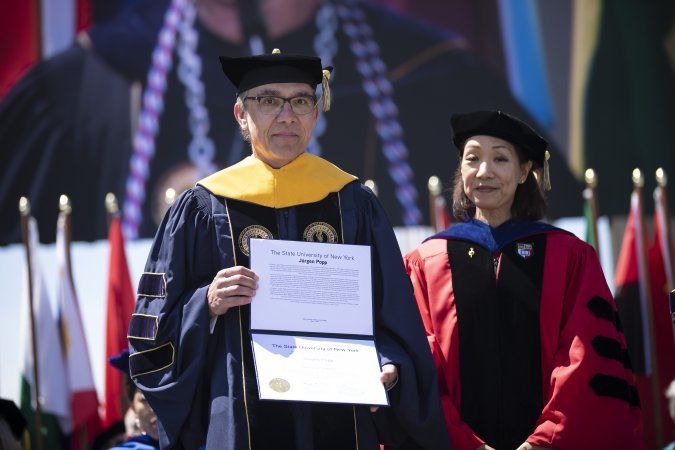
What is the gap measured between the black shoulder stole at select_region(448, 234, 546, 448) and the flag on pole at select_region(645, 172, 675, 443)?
3.68 meters

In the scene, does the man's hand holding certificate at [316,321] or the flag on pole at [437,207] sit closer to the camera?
the man's hand holding certificate at [316,321]

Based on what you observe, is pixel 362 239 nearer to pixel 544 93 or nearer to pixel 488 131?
pixel 488 131

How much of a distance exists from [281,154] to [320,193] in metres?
0.19

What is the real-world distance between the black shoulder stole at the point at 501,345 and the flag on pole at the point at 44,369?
14.5ft

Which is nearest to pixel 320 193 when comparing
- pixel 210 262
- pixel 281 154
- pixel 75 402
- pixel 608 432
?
pixel 281 154

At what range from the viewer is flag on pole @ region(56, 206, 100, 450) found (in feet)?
26.8

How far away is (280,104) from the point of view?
4039 mm

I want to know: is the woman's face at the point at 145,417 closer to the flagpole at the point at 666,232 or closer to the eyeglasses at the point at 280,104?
the eyeglasses at the point at 280,104

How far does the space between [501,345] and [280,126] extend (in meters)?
1.22

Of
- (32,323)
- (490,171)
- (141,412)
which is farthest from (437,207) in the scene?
(490,171)

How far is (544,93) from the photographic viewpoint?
30.1 feet

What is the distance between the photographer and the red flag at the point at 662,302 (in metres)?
7.94

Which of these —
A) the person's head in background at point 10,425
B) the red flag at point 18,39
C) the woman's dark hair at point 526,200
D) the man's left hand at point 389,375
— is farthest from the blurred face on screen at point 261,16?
the man's left hand at point 389,375

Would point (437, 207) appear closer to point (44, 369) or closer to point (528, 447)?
point (44, 369)
